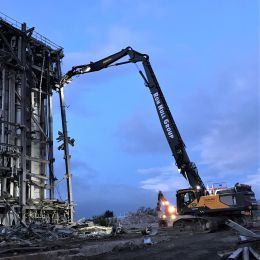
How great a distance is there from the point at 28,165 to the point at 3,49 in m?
8.84

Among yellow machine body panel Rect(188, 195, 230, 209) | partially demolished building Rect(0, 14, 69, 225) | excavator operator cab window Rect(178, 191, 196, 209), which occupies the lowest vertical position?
yellow machine body panel Rect(188, 195, 230, 209)

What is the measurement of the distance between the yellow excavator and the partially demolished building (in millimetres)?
9973

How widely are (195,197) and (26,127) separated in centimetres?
1389

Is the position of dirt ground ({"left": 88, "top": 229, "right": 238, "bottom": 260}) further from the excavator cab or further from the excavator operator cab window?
the excavator operator cab window

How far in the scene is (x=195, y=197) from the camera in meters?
23.9

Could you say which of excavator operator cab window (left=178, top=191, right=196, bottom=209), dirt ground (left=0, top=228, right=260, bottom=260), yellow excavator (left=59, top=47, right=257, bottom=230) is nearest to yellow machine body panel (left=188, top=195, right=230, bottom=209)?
yellow excavator (left=59, top=47, right=257, bottom=230)

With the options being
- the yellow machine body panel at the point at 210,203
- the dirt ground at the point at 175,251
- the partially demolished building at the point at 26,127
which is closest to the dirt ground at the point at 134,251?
the dirt ground at the point at 175,251

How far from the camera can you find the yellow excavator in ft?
75.0

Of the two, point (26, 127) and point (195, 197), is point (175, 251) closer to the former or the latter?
point (195, 197)

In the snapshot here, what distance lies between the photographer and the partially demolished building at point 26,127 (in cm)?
2932

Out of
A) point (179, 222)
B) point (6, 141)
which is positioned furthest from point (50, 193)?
point (179, 222)

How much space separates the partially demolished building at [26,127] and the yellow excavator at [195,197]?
32.7 ft

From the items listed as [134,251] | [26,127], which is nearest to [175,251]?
[134,251]

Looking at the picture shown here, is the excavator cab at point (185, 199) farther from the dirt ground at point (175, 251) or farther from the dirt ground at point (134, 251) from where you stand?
the dirt ground at point (134, 251)
